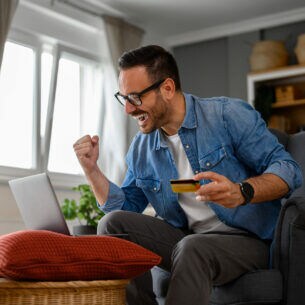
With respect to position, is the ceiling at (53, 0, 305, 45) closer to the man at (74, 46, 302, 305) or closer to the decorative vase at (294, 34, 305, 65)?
the decorative vase at (294, 34, 305, 65)

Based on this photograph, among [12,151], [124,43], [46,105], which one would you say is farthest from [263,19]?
[12,151]

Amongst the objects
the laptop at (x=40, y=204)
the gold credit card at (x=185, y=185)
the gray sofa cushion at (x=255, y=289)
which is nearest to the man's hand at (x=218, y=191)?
the gold credit card at (x=185, y=185)

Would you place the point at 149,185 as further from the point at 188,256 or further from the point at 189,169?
the point at 188,256

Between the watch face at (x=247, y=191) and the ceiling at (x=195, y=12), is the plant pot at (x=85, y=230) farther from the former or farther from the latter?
the watch face at (x=247, y=191)

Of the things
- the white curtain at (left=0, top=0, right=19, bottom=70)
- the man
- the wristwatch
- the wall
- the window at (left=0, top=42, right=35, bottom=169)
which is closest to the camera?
the wristwatch

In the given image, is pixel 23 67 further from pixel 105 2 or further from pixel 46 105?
Result: pixel 105 2

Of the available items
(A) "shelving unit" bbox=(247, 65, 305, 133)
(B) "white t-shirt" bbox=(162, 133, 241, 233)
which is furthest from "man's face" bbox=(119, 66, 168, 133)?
(A) "shelving unit" bbox=(247, 65, 305, 133)

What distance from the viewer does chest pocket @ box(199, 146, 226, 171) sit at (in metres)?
1.90

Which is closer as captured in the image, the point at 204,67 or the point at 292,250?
the point at 292,250

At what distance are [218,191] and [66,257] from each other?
44 centimetres

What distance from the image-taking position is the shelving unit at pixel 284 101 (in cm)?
502

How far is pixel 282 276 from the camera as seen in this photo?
1742 millimetres

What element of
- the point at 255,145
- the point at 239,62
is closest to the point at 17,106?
the point at 239,62

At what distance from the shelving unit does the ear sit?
125 inches
